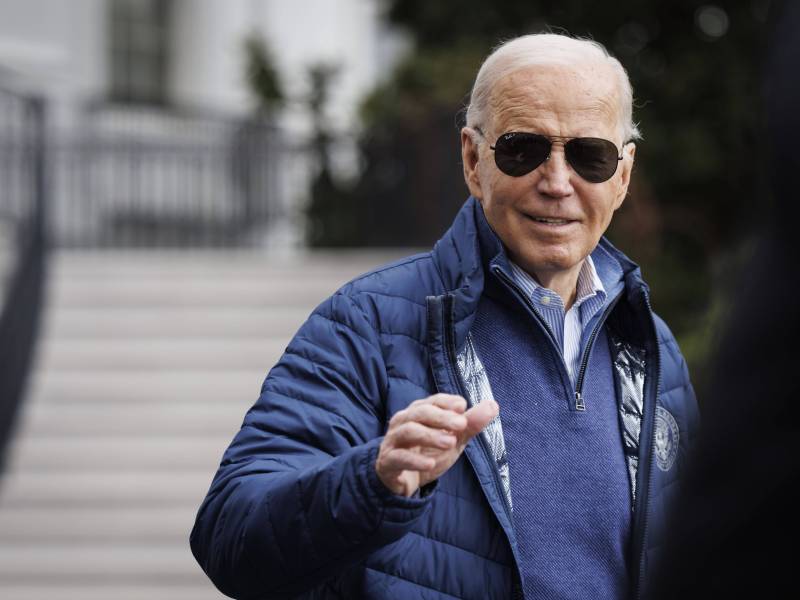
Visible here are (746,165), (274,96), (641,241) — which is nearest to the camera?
(641,241)

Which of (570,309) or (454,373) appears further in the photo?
(570,309)

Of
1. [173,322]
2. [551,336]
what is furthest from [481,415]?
[173,322]

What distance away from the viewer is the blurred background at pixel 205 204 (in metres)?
9.05

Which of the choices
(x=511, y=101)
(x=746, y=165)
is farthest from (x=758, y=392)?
(x=746, y=165)

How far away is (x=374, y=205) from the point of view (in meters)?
13.3

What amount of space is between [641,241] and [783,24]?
12.0 meters

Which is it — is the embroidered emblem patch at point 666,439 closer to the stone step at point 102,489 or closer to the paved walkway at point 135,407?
the paved walkway at point 135,407

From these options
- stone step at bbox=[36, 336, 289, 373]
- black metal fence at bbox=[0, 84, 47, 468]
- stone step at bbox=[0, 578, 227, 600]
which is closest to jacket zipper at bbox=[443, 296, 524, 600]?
stone step at bbox=[0, 578, 227, 600]

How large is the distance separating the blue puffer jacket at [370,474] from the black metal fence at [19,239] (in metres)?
6.91

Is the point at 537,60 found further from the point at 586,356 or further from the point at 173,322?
the point at 173,322

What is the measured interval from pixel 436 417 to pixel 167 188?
42.0 ft

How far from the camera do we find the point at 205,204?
15375mm

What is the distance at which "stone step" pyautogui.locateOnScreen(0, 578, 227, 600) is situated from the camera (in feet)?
25.1

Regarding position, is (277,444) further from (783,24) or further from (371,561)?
(783,24)
